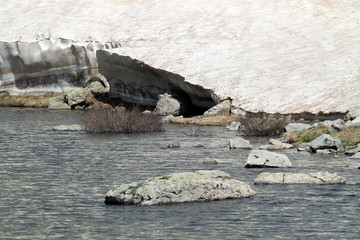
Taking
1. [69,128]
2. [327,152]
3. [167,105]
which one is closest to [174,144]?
[327,152]

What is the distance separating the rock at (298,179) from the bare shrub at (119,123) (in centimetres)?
1510

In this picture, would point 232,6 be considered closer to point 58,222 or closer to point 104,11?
point 104,11

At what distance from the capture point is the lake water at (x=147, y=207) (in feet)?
50.0

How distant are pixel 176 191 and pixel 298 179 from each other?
3.94m

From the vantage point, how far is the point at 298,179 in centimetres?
2000

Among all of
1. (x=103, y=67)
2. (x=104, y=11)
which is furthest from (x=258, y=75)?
(x=104, y=11)

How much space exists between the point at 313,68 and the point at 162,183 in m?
25.7

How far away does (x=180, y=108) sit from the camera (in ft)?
149

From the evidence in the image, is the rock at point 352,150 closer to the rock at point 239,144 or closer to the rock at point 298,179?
the rock at point 239,144

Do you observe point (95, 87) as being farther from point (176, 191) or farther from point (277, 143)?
point (176, 191)

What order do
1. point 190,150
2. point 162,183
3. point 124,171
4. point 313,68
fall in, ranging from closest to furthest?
point 162,183 → point 124,171 → point 190,150 → point 313,68

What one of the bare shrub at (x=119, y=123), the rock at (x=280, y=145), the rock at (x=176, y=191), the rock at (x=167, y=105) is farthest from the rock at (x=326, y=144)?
the rock at (x=167, y=105)

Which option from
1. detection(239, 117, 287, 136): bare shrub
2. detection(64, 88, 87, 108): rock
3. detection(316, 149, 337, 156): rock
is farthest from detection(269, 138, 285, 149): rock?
detection(64, 88, 87, 108): rock

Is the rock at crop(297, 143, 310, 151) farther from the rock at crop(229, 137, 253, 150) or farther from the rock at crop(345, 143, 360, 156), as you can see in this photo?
the rock at crop(229, 137, 253, 150)
